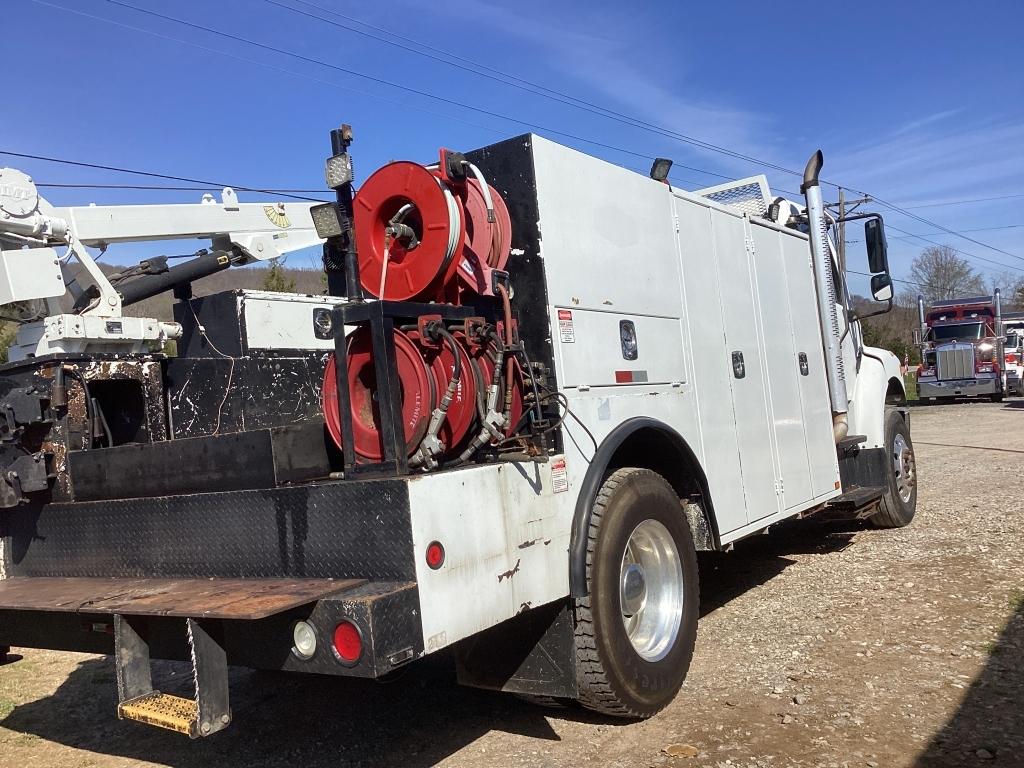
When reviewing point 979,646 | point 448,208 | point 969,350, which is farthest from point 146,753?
point 969,350

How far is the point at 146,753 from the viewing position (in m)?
4.36

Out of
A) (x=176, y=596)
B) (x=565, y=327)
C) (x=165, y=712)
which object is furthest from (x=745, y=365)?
(x=165, y=712)

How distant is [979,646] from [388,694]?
10.7 ft

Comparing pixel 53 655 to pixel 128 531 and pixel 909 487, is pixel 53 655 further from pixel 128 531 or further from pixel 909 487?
pixel 909 487

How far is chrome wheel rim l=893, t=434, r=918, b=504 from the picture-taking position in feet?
26.4

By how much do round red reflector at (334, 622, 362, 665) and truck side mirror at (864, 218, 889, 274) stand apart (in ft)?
19.8

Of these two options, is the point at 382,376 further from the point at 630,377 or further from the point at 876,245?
the point at 876,245

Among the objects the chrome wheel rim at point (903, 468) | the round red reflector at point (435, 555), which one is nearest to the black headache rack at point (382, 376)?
the round red reflector at point (435, 555)

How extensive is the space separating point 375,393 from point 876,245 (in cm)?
537

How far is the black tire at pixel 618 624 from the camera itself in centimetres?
367

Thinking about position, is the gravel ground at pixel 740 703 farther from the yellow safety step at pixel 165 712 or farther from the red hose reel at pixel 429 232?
the red hose reel at pixel 429 232

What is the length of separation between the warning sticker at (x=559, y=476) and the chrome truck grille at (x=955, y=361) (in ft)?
87.1

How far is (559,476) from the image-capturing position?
3.63 m

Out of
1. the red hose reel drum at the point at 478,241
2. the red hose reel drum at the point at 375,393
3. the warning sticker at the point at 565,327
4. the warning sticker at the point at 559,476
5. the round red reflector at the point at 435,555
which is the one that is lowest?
the round red reflector at the point at 435,555
